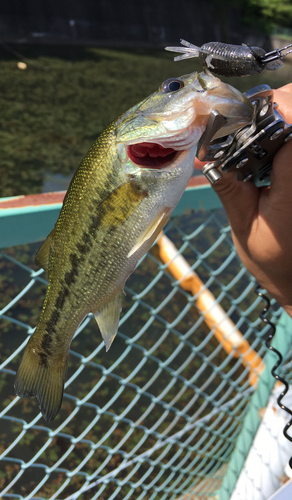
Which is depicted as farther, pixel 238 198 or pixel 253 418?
pixel 253 418

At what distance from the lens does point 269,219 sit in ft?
4.09

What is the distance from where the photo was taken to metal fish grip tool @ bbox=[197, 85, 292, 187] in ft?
3.04

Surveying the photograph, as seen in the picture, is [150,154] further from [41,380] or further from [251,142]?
[41,380]

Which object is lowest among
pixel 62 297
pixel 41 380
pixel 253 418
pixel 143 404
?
pixel 143 404

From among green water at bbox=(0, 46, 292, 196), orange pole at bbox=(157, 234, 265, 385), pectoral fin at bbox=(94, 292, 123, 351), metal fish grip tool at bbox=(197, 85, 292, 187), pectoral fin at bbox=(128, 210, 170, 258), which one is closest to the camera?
metal fish grip tool at bbox=(197, 85, 292, 187)

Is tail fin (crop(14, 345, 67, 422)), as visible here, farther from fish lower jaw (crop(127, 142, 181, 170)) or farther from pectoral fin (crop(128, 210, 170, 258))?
fish lower jaw (crop(127, 142, 181, 170))

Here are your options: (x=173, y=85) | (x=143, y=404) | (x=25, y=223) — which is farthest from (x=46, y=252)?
(x=143, y=404)

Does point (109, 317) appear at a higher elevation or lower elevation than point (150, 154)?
lower

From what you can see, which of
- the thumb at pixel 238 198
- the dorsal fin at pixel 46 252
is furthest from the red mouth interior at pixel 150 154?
the dorsal fin at pixel 46 252

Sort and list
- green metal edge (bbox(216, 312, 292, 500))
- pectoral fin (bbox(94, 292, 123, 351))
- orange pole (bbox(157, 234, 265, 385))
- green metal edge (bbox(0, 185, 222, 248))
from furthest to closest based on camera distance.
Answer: orange pole (bbox(157, 234, 265, 385)) < green metal edge (bbox(216, 312, 292, 500)) < green metal edge (bbox(0, 185, 222, 248)) < pectoral fin (bbox(94, 292, 123, 351))

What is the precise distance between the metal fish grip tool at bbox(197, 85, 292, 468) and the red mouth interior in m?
0.09

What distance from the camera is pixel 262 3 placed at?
29156 millimetres

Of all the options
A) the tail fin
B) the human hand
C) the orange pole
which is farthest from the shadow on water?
the human hand

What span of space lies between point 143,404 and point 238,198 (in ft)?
10.6
